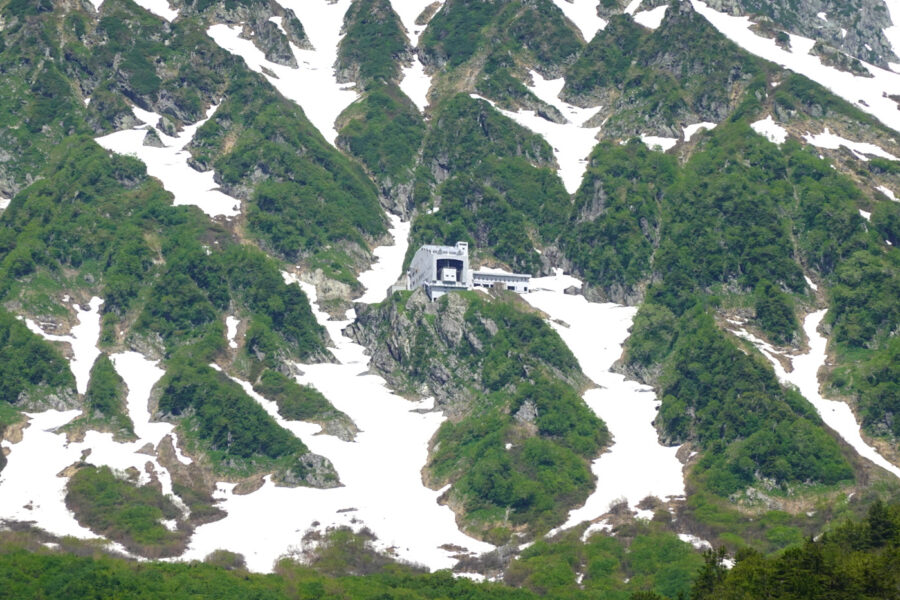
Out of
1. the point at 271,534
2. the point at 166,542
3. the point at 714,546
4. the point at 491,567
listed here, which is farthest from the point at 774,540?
the point at 166,542

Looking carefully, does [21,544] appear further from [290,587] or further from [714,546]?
[714,546]

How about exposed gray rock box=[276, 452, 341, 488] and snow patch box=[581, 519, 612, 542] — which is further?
exposed gray rock box=[276, 452, 341, 488]

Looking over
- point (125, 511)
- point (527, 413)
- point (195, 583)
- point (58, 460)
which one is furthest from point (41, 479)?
point (527, 413)

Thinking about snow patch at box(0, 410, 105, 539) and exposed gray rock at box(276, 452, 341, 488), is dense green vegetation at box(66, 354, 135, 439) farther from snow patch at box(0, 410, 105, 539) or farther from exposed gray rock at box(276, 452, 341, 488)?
exposed gray rock at box(276, 452, 341, 488)

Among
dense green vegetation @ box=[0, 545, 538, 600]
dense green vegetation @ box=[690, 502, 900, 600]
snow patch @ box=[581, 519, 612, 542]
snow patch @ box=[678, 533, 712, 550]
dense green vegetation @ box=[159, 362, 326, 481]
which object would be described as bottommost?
dense green vegetation @ box=[690, 502, 900, 600]

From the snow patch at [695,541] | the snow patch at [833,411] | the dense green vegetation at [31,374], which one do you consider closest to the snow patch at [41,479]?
the dense green vegetation at [31,374]

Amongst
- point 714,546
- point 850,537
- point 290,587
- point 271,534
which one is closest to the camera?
point 850,537

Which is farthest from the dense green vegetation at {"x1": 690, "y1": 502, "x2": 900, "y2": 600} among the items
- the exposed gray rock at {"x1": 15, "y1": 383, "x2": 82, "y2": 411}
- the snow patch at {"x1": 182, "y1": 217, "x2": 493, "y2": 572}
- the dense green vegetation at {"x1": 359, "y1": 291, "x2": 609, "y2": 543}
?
the exposed gray rock at {"x1": 15, "y1": 383, "x2": 82, "y2": 411}

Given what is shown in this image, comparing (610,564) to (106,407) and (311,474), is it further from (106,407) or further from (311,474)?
(106,407)
